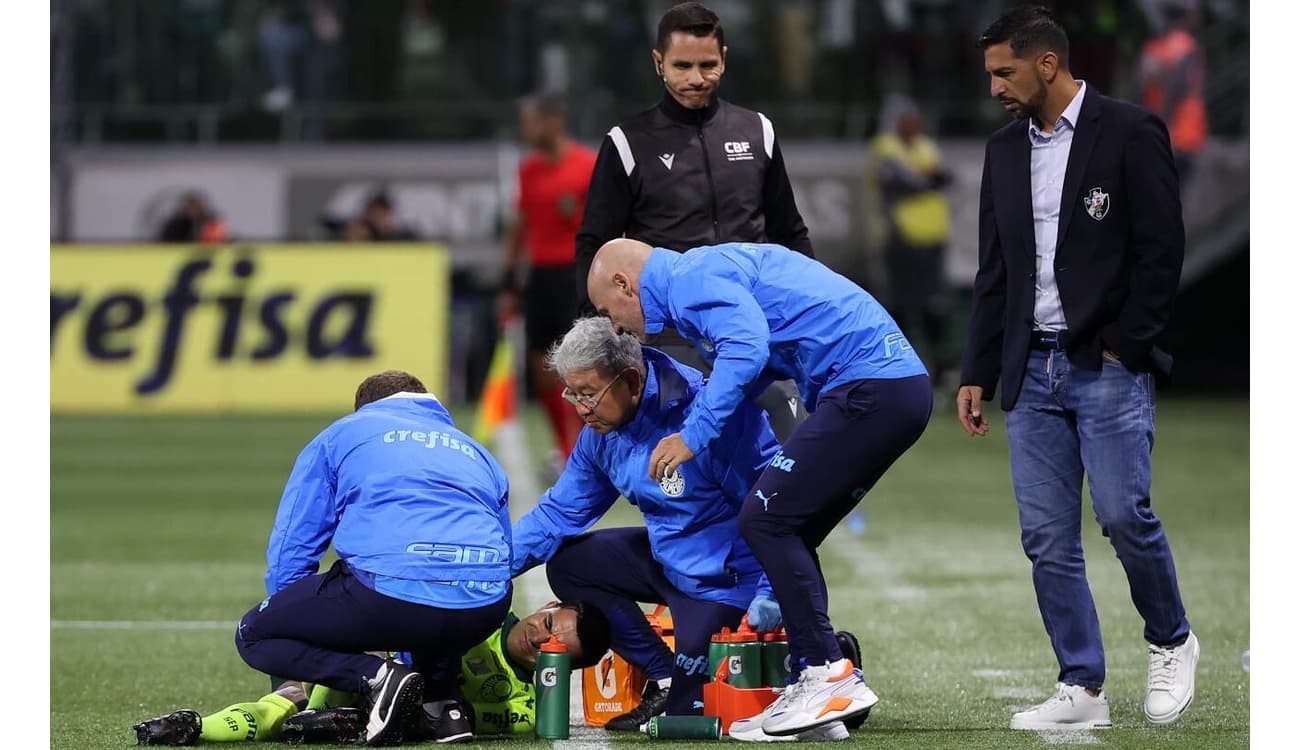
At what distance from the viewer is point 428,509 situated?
6332 millimetres

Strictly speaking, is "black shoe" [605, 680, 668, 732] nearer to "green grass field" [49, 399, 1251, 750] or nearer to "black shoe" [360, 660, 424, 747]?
"green grass field" [49, 399, 1251, 750]

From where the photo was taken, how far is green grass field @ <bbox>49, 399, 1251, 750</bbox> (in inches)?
275

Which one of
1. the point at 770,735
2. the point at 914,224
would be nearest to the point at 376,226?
the point at 914,224

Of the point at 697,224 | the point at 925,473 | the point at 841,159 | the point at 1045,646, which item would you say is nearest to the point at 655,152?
the point at 697,224

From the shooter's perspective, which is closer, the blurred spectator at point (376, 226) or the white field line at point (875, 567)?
the white field line at point (875, 567)

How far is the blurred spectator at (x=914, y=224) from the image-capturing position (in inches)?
844

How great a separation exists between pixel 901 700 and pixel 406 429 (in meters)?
1.96

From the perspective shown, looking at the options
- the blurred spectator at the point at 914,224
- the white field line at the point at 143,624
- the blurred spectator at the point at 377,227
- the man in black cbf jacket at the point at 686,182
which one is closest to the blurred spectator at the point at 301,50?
the blurred spectator at the point at 377,227

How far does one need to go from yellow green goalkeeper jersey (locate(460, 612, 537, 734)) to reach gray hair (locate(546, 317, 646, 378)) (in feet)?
3.02

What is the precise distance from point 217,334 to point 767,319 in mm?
14664

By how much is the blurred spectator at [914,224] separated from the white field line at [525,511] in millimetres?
4265

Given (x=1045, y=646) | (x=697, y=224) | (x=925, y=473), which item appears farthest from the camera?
(x=925, y=473)

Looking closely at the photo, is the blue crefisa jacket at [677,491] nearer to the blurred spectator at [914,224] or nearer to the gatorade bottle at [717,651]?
the gatorade bottle at [717,651]

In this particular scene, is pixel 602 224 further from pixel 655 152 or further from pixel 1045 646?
pixel 1045 646
